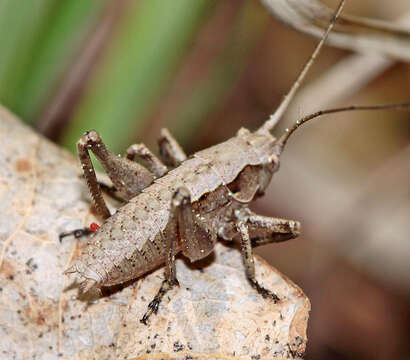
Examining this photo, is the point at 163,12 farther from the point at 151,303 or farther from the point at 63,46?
the point at 151,303

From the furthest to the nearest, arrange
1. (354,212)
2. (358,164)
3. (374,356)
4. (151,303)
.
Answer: (358,164)
(354,212)
(374,356)
(151,303)

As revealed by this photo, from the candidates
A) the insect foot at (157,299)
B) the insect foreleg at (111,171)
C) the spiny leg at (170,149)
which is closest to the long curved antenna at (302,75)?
the spiny leg at (170,149)

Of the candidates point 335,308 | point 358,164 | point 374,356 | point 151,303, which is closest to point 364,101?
point 358,164

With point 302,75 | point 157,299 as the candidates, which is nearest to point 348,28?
point 302,75

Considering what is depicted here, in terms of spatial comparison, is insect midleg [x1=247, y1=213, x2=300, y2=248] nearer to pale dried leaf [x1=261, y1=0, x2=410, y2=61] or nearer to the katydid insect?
the katydid insect

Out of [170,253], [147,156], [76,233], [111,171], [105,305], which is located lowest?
[105,305]

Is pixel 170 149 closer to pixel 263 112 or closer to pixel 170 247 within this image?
pixel 170 247
